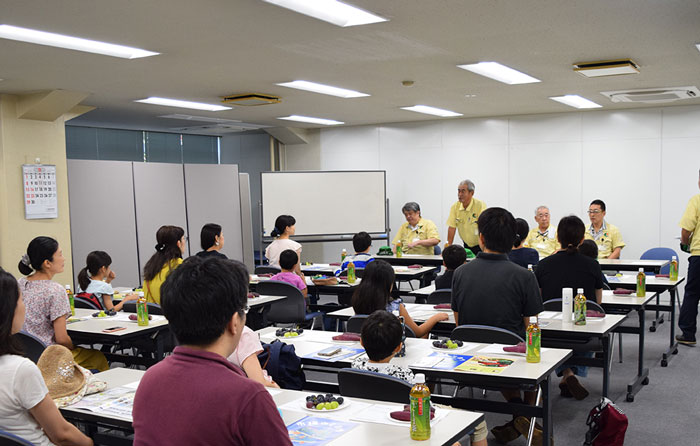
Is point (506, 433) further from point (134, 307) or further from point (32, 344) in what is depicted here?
point (134, 307)

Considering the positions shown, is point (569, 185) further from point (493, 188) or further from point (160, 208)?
point (160, 208)

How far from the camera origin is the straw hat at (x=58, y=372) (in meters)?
2.71

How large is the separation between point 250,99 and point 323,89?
0.92m

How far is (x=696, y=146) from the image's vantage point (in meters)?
9.04

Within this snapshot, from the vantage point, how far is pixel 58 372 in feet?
9.04

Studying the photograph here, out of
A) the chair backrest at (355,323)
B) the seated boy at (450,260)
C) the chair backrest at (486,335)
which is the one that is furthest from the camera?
the seated boy at (450,260)

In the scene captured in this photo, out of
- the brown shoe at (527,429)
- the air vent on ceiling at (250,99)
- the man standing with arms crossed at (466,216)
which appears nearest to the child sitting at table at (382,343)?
the brown shoe at (527,429)

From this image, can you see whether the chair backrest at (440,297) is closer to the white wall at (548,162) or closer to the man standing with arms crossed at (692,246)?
the man standing with arms crossed at (692,246)

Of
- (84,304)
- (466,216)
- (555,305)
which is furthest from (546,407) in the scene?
(466,216)

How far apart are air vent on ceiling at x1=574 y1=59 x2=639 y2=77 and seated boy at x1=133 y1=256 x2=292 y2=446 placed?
542 centimetres

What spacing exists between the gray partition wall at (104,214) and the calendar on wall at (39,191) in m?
0.58

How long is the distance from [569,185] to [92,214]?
23.3 ft

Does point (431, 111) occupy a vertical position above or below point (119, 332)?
above

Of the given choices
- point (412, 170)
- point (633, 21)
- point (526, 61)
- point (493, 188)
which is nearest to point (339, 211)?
point (412, 170)
